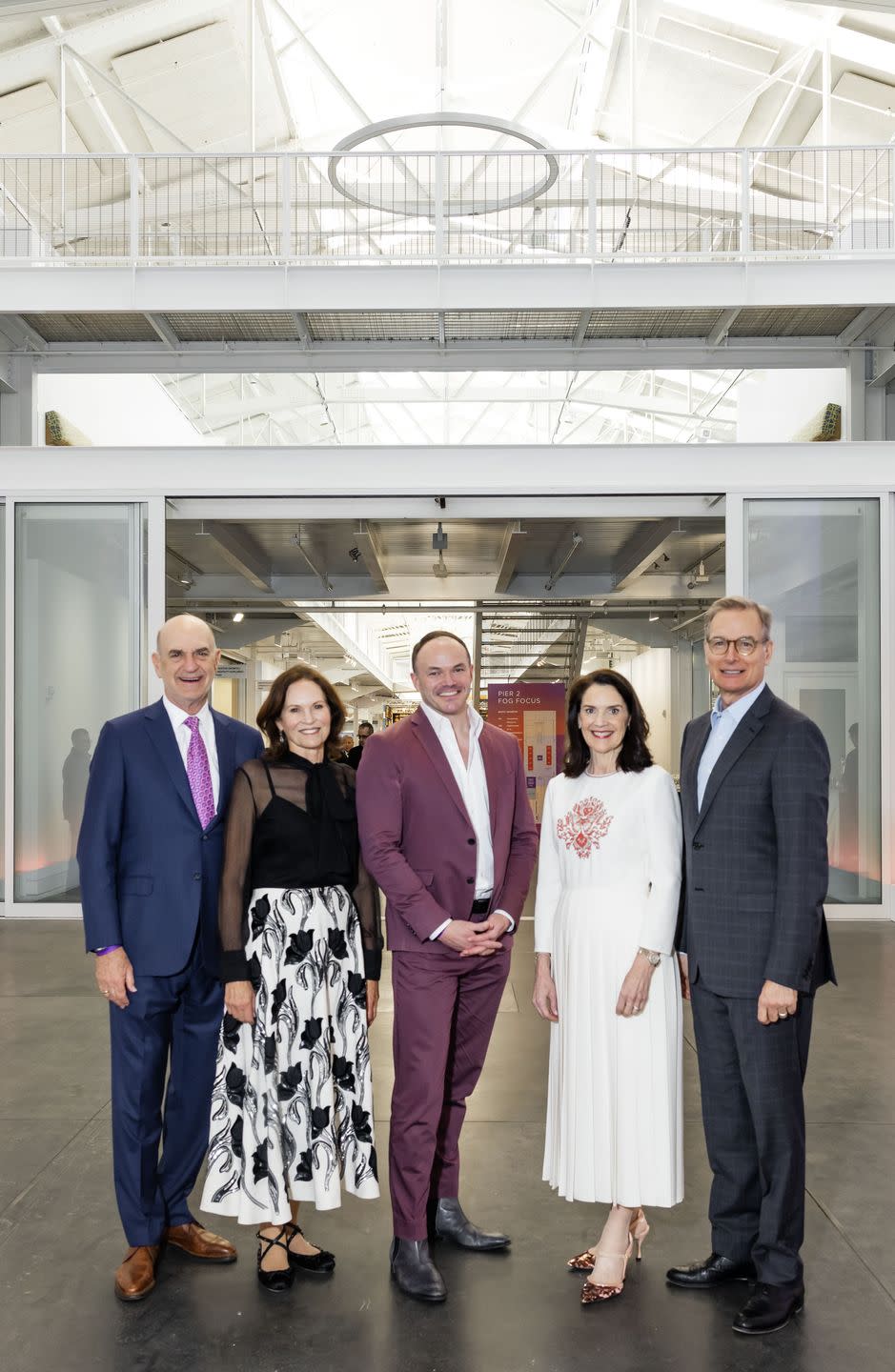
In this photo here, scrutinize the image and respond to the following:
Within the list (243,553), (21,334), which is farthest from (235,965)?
(243,553)

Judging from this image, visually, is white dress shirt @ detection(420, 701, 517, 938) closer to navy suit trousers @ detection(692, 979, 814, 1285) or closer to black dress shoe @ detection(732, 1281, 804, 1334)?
navy suit trousers @ detection(692, 979, 814, 1285)

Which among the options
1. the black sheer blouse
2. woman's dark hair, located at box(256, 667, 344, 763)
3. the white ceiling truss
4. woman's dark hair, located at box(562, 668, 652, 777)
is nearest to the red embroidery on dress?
woman's dark hair, located at box(562, 668, 652, 777)

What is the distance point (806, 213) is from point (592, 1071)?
1359 centimetres

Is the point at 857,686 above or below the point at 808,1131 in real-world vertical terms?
above

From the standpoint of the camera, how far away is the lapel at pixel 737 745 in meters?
2.87

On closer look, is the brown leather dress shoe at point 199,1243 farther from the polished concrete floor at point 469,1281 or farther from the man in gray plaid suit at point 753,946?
the man in gray plaid suit at point 753,946

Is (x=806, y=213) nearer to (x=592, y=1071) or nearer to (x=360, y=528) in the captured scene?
(x=360, y=528)

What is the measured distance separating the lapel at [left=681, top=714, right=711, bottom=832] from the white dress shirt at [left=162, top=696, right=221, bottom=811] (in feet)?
4.47

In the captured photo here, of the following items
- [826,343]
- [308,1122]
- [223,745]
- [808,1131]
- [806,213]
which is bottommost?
[808,1131]

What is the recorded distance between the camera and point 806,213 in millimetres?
13680

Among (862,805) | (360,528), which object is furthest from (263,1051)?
(360,528)

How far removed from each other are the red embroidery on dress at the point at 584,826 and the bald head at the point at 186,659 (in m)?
1.12

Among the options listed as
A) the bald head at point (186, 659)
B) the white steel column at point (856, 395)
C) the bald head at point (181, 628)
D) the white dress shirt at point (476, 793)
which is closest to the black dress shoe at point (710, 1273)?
the white dress shirt at point (476, 793)

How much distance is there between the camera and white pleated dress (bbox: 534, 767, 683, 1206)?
283 centimetres
